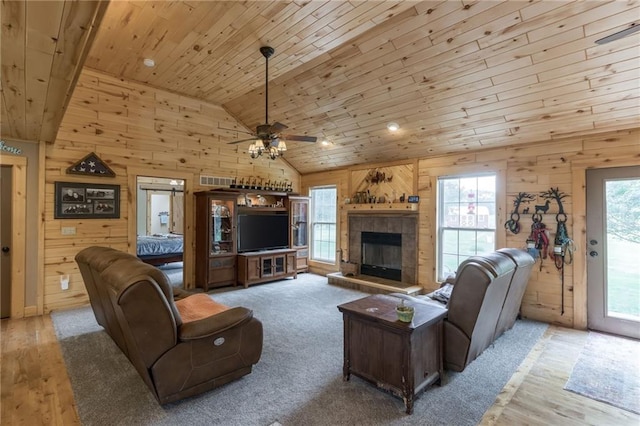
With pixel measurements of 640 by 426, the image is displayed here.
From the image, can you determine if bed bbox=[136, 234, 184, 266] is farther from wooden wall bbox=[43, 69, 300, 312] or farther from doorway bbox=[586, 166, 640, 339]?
doorway bbox=[586, 166, 640, 339]

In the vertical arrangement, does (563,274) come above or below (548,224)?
below

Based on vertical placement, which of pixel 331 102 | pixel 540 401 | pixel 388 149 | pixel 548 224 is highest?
pixel 331 102

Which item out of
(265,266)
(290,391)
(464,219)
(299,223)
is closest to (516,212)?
(464,219)

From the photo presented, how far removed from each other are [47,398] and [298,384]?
1947 millimetres

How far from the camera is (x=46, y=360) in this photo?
10.2 ft

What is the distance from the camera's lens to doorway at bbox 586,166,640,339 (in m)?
3.73

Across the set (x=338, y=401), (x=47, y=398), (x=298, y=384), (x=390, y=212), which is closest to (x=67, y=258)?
(x=47, y=398)

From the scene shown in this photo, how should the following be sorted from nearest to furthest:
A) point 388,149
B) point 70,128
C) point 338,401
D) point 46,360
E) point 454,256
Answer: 1. point 338,401
2. point 46,360
3. point 70,128
4. point 454,256
5. point 388,149

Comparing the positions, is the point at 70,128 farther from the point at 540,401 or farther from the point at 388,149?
the point at 540,401

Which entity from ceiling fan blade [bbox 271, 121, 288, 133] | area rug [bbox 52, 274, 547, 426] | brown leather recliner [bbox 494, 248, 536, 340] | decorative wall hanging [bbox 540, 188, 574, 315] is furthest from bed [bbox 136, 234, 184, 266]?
decorative wall hanging [bbox 540, 188, 574, 315]

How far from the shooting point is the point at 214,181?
6309 mm

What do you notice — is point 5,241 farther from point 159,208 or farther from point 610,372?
point 610,372

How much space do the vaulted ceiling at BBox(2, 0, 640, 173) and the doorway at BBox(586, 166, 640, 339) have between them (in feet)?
2.14

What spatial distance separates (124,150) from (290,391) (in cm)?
468
